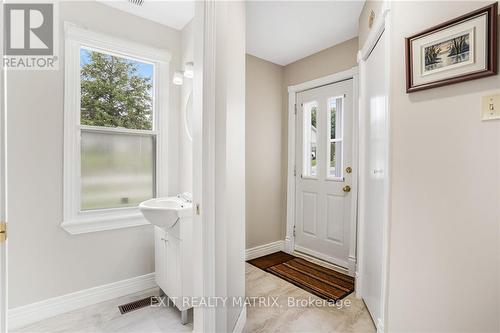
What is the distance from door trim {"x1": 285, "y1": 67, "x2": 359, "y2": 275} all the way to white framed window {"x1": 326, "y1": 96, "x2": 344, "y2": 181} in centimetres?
20

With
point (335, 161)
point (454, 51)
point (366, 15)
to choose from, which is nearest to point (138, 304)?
point (335, 161)

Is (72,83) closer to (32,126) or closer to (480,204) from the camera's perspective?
(32,126)

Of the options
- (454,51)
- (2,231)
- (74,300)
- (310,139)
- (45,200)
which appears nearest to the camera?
(2,231)

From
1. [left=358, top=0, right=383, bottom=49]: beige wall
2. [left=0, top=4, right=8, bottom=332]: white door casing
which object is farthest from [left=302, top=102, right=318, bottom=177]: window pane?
[left=0, top=4, right=8, bottom=332]: white door casing

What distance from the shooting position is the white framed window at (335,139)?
2.84 m

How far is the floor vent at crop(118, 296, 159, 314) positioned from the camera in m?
1.98

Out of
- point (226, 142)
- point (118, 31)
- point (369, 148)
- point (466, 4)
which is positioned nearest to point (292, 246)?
point (369, 148)

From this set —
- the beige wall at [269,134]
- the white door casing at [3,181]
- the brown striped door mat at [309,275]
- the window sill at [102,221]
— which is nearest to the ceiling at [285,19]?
the beige wall at [269,134]

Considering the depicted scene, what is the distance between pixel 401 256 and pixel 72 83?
8.88 feet

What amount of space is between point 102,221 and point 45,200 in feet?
1.44

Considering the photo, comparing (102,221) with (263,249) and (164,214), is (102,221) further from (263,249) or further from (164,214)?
(263,249)

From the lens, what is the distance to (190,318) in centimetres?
188

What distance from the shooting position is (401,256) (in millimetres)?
1389

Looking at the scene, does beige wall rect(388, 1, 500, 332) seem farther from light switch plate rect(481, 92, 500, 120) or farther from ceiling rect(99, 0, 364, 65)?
ceiling rect(99, 0, 364, 65)
